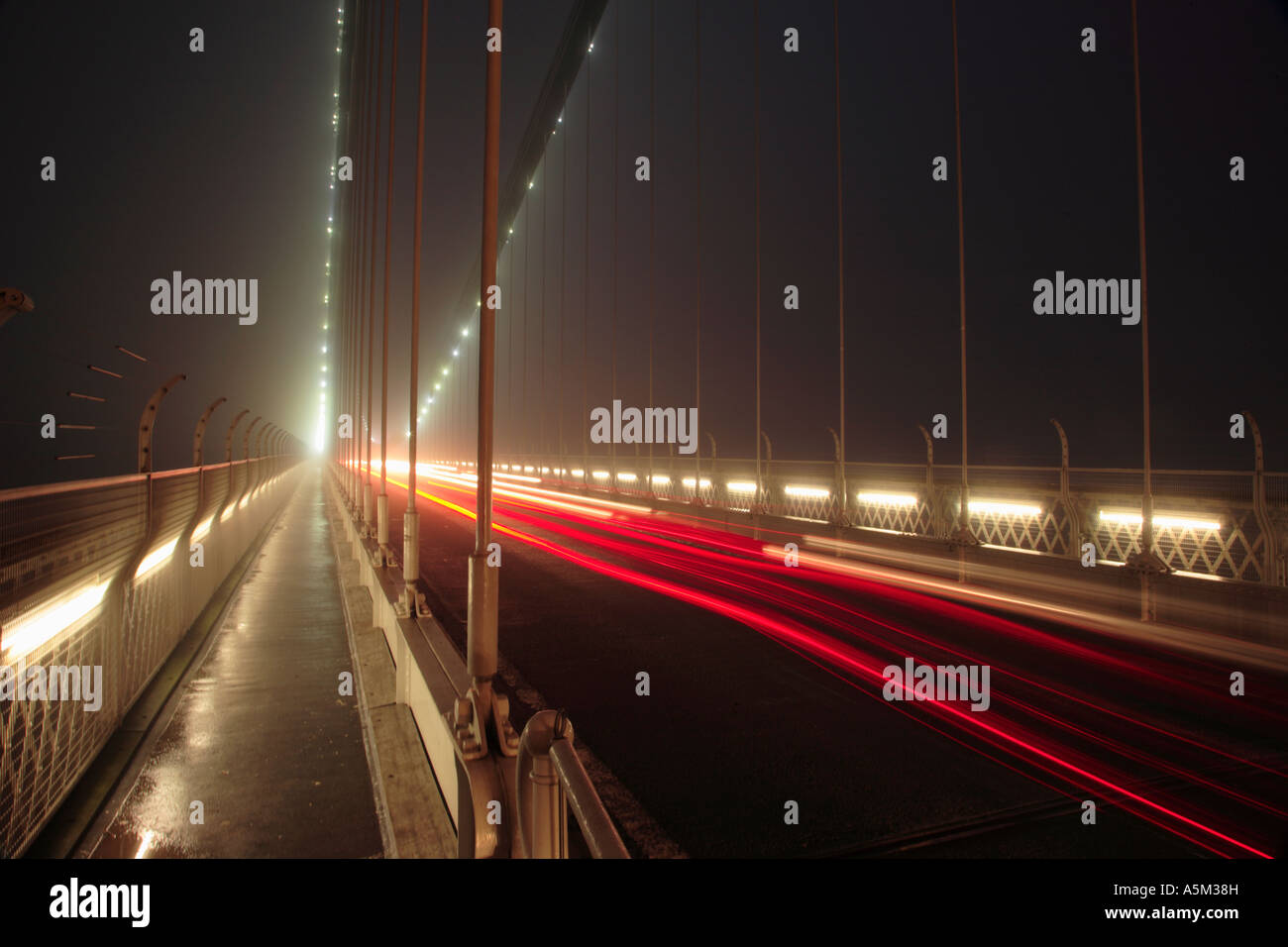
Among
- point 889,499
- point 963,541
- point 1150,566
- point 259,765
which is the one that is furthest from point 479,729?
point 889,499

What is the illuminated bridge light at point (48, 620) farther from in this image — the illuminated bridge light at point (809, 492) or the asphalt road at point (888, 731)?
the illuminated bridge light at point (809, 492)

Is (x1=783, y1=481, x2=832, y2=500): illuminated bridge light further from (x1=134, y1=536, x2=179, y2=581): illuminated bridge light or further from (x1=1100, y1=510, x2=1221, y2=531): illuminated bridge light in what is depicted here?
(x1=134, y1=536, x2=179, y2=581): illuminated bridge light

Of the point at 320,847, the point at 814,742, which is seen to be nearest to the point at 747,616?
the point at 814,742

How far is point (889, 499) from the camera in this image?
15.7 m

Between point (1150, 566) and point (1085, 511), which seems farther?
point (1085, 511)

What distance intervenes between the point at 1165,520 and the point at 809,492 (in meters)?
9.77

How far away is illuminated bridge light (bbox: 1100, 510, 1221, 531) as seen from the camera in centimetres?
955

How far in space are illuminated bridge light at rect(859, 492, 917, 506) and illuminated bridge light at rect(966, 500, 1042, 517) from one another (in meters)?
1.21

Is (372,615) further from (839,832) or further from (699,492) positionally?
(699,492)

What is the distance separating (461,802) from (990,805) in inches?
103

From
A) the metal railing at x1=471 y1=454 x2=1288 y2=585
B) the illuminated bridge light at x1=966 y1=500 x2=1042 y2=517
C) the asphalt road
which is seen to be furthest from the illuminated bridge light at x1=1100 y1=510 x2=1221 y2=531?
the asphalt road

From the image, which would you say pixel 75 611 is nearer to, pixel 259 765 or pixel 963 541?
pixel 259 765
